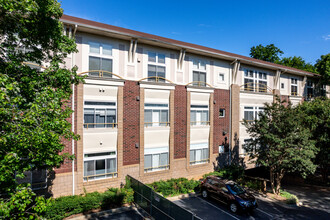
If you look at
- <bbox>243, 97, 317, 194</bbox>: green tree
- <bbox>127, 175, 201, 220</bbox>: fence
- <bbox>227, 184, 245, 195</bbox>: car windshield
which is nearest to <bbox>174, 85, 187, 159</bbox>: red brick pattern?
<bbox>127, 175, 201, 220</bbox>: fence

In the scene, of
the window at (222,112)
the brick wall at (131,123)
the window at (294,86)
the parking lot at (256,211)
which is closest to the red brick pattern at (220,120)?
the window at (222,112)

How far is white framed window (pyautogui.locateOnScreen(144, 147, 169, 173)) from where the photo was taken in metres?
15.9

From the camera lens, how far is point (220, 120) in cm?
1981

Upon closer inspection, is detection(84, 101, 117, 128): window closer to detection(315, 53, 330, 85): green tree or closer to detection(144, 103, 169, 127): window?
detection(144, 103, 169, 127): window

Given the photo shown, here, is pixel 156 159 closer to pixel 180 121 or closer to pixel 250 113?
pixel 180 121

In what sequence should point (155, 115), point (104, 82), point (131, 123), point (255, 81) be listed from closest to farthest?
point (104, 82), point (131, 123), point (155, 115), point (255, 81)

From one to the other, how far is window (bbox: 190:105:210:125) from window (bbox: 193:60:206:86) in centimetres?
229

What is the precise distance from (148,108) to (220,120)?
8.15 meters

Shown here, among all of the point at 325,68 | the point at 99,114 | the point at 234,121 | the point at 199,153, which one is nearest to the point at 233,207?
the point at 199,153

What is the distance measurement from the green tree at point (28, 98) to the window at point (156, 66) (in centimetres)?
810

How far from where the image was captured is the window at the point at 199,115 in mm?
18359

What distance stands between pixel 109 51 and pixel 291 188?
21.9 metres

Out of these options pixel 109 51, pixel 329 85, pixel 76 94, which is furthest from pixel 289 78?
pixel 76 94

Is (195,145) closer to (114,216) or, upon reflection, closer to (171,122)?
(171,122)
